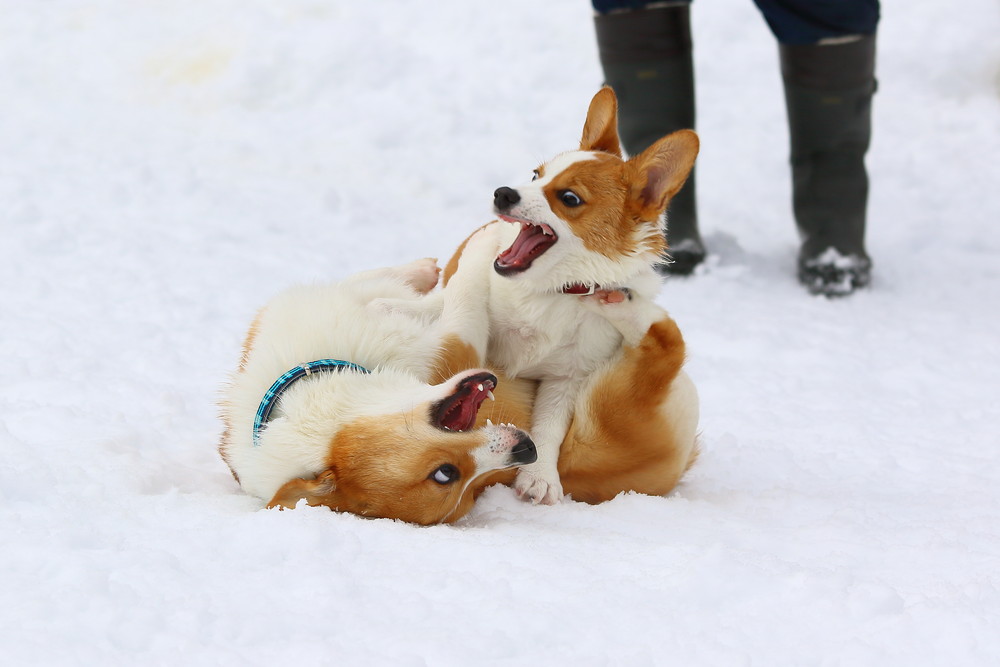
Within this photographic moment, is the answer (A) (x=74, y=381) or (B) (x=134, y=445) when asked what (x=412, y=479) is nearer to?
(B) (x=134, y=445)

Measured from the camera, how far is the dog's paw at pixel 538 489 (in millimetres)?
2670

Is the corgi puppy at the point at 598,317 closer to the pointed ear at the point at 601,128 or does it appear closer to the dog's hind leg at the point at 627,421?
the dog's hind leg at the point at 627,421

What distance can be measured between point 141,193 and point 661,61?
281cm

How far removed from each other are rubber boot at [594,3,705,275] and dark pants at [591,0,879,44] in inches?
18.9

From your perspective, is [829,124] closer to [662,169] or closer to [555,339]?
[662,169]

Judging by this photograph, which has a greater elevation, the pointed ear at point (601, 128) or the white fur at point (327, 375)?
the pointed ear at point (601, 128)

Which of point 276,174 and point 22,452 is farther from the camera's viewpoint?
point 276,174

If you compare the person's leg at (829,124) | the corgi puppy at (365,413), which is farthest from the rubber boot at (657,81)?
the corgi puppy at (365,413)

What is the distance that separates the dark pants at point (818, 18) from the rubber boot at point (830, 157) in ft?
0.19

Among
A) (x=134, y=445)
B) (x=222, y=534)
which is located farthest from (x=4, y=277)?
(x=222, y=534)

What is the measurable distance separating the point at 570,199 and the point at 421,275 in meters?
0.79

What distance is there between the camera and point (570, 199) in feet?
9.09

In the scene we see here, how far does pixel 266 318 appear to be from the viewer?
2885 millimetres

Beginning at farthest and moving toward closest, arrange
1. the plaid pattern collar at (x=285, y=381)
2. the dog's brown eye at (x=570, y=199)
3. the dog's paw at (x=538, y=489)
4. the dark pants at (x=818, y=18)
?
1. the dark pants at (x=818, y=18)
2. the dog's brown eye at (x=570, y=199)
3. the dog's paw at (x=538, y=489)
4. the plaid pattern collar at (x=285, y=381)
